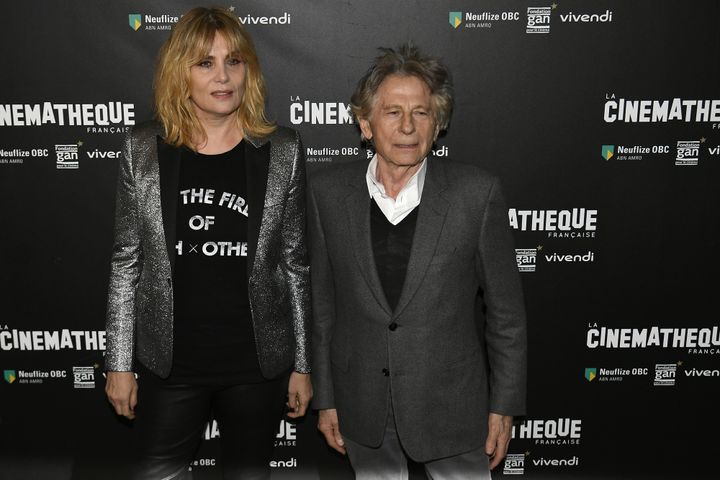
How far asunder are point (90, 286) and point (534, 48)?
2.17 metres

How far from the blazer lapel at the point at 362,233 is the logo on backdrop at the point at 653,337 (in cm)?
140

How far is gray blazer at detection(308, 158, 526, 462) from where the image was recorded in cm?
198

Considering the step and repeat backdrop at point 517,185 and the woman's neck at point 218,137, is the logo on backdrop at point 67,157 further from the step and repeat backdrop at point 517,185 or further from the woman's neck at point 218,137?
the woman's neck at point 218,137

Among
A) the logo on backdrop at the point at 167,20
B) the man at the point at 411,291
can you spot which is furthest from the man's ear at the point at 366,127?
the logo on backdrop at the point at 167,20

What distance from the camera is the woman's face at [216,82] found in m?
2.01

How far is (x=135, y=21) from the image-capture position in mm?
2646

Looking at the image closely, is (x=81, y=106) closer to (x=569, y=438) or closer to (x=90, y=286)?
(x=90, y=286)

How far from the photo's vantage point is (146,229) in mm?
2023

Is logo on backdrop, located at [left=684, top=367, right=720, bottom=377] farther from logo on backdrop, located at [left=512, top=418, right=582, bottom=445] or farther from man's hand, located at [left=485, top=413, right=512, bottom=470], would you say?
man's hand, located at [left=485, top=413, right=512, bottom=470]

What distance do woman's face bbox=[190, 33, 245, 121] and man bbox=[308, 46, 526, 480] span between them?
378 millimetres

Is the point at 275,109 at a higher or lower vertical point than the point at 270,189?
higher

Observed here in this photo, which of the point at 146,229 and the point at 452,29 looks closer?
the point at 146,229

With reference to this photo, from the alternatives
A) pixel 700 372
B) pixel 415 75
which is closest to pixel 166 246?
pixel 415 75

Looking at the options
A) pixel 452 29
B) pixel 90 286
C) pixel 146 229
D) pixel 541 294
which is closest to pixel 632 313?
pixel 541 294
